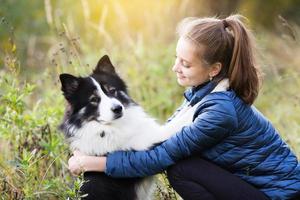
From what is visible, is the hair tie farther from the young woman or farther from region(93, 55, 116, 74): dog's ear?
region(93, 55, 116, 74): dog's ear

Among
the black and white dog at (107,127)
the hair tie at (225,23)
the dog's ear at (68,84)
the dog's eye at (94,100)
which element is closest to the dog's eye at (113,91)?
the black and white dog at (107,127)

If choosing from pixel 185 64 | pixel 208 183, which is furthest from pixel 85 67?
pixel 208 183

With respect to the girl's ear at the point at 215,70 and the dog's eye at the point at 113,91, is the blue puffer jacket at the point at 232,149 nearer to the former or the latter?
the girl's ear at the point at 215,70

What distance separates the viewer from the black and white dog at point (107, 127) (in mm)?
3658

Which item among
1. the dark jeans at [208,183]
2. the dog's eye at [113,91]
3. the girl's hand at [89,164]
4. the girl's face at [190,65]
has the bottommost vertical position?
the dark jeans at [208,183]

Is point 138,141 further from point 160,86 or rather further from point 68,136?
point 160,86

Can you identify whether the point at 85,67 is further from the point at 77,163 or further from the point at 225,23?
the point at 225,23

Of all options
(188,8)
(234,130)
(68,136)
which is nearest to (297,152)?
(234,130)

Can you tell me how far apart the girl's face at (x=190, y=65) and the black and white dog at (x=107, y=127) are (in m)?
0.21

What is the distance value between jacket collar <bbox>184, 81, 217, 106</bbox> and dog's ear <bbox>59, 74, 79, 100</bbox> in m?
0.81

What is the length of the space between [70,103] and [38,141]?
2.57ft

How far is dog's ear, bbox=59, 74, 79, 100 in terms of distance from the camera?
382 cm

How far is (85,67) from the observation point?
5.16m

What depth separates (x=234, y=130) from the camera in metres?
3.42
